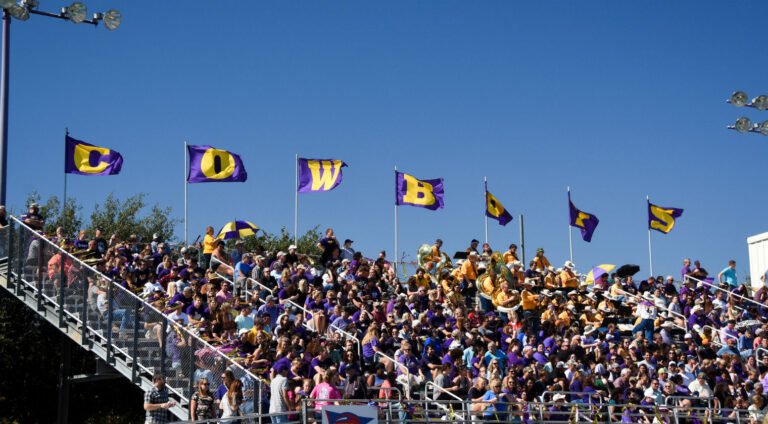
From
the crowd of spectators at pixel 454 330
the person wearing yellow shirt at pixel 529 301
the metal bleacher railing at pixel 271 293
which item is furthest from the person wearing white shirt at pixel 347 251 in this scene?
the person wearing yellow shirt at pixel 529 301

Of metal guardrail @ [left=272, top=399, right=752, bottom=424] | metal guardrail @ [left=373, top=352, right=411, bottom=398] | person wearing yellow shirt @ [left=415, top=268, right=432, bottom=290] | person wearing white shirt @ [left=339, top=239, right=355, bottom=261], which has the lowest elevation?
metal guardrail @ [left=272, top=399, right=752, bottom=424]

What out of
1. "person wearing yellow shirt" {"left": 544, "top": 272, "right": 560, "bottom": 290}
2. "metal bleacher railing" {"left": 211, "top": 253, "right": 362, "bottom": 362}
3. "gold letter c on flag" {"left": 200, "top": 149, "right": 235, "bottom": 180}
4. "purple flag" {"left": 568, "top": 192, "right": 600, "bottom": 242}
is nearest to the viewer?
"metal bleacher railing" {"left": 211, "top": 253, "right": 362, "bottom": 362}

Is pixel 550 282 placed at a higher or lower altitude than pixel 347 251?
lower

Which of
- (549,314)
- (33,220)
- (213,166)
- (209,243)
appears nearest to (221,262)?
(209,243)

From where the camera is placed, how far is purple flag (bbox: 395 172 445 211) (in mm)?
30969

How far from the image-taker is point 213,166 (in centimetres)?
2798

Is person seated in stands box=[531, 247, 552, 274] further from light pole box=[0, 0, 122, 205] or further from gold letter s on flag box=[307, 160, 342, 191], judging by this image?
light pole box=[0, 0, 122, 205]

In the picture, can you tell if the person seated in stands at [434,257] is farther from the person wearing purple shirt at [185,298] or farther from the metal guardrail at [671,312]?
the person wearing purple shirt at [185,298]

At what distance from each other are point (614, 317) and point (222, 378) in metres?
12.2

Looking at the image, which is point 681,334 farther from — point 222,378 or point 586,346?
point 222,378

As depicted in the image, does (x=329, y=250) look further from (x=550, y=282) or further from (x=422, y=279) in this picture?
(x=550, y=282)

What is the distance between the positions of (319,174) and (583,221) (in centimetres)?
913

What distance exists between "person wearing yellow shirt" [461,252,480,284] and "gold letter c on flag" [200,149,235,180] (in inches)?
255

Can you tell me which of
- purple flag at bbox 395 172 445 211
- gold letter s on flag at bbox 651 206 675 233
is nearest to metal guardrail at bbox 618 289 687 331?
purple flag at bbox 395 172 445 211
